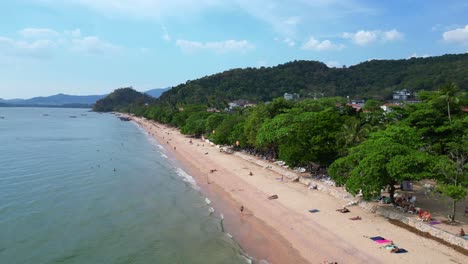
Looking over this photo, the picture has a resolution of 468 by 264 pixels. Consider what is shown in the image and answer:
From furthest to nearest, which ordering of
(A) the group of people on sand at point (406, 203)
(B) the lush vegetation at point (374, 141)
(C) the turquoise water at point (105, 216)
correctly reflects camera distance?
(A) the group of people on sand at point (406, 203) → (B) the lush vegetation at point (374, 141) → (C) the turquoise water at point (105, 216)

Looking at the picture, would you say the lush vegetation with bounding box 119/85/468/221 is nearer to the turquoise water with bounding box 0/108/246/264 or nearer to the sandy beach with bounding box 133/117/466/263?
the sandy beach with bounding box 133/117/466/263

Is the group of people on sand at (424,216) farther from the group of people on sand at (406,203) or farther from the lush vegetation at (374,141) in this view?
the lush vegetation at (374,141)

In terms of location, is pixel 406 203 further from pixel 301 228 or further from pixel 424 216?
pixel 301 228

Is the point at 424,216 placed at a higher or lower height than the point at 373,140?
lower

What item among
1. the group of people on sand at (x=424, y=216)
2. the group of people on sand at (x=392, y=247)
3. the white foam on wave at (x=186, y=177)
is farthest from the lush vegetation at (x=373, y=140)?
the white foam on wave at (x=186, y=177)

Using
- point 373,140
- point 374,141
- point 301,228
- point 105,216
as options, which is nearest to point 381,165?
point 374,141

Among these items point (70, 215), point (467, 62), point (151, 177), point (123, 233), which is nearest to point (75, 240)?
point (123, 233)
